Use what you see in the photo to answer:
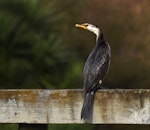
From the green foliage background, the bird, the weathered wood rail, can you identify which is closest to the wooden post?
the weathered wood rail

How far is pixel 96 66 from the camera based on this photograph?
5703 millimetres

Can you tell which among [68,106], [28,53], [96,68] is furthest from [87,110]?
[28,53]

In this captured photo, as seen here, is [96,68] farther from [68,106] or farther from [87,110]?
[87,110]

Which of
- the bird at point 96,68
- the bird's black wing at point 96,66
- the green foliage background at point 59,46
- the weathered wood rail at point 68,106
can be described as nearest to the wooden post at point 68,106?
the weathered wood rail at point 68,106

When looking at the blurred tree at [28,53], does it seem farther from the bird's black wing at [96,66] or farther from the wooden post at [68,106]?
the wooden post at [68,106]

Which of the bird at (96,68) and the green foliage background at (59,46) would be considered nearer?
the bird at (96,68)

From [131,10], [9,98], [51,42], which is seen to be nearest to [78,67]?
[51,42]

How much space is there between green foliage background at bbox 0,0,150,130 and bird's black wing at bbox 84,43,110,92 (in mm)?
4058

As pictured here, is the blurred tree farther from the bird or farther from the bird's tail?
the bird's tail

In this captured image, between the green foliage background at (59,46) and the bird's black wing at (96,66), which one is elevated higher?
the green foliage background at (59,46)

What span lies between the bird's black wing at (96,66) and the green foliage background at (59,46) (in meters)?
4.06

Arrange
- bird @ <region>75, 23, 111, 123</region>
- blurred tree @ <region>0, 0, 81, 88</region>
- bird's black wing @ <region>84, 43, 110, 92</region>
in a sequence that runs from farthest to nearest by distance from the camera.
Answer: blurred tree @ <region>0, 0, 81, 88</region>, bird's black wing @ <region>84, 43, 110, 92</region>, bird @ <region>75, 23, 111, 123</region>

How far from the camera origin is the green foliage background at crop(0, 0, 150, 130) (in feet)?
35.6

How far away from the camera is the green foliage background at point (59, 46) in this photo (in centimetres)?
A: 1084
